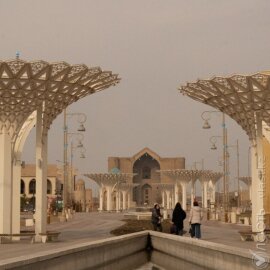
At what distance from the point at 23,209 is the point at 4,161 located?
6765cm

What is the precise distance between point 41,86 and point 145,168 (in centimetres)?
10044

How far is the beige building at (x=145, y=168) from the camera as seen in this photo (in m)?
119

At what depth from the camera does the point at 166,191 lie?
104188 millimetres

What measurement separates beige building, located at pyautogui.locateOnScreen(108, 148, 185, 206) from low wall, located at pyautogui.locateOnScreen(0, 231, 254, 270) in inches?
3771

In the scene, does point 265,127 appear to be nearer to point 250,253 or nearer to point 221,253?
point 221,253

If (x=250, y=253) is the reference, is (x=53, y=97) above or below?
above

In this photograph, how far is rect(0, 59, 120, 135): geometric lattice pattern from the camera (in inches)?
811

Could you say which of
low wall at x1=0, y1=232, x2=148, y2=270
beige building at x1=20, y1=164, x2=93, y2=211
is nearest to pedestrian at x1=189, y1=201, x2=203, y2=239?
low wall at x1=0, y1=232, x2=148, y2=270

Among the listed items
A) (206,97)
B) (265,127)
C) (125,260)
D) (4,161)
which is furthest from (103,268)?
(265,127)

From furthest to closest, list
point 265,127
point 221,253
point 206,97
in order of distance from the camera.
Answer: point 265,127, point 206,97, point 221,253

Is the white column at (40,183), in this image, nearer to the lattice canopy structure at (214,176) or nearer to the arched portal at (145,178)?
the lattice canopy structure at (214,176)

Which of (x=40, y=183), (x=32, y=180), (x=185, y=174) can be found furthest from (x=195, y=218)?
(x=32, y=180)

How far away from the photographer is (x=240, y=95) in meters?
22.0

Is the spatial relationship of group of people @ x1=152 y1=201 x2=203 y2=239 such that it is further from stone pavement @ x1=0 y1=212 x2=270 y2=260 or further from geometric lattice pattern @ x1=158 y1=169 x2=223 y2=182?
geometric lattice pattern @ x1=158 y1=169 x2=223 y2=182
